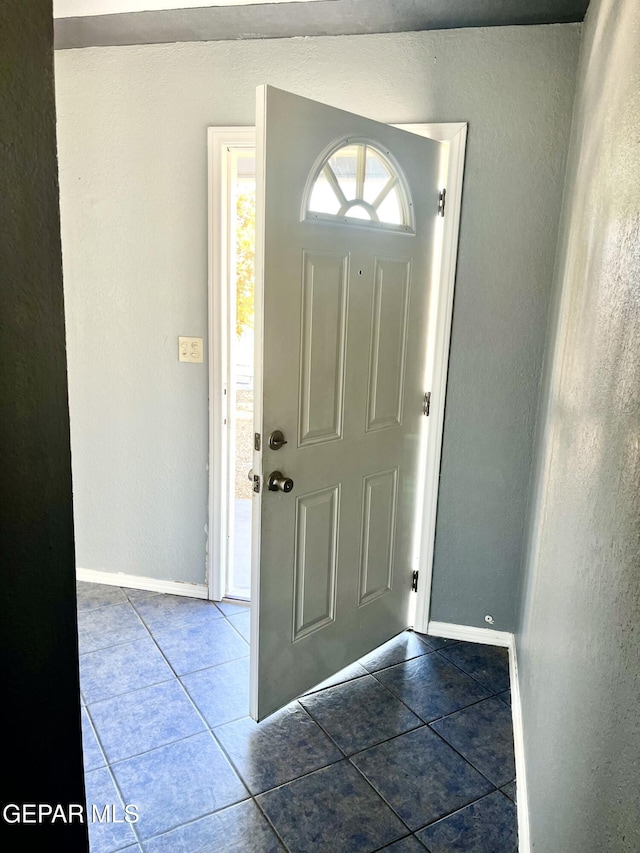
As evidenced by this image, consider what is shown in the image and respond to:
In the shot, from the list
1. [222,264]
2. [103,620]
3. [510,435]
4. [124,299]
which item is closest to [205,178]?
[222,264]

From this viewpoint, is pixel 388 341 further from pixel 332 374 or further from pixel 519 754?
pixel 519 754

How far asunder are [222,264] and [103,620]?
165 centimetres

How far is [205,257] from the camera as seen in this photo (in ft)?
9.03

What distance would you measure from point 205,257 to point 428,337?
102 centimetres

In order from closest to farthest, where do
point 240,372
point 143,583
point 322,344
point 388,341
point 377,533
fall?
1. point 322,344
2. point 388,341
3. point 377,533
4. point 143,583
5. point 240,372

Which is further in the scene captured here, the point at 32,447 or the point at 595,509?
the point at 595,509

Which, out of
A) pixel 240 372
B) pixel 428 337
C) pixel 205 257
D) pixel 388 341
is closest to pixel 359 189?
pixel 388 341

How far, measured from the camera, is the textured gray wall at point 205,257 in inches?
93.5

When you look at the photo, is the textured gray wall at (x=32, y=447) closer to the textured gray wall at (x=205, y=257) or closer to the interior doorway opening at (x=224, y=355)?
the interior doorway opening at (x=224, y=355)

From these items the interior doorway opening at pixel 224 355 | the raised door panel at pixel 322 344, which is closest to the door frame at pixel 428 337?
the interior doorway opening at pixel 224 355

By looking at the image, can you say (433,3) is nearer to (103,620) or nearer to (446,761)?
(446,761)

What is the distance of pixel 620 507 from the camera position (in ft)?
3.20

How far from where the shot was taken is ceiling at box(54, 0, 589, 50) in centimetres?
216

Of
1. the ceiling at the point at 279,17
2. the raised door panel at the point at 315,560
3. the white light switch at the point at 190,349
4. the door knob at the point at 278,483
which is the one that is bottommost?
the raised door panel at the point at 315,560
